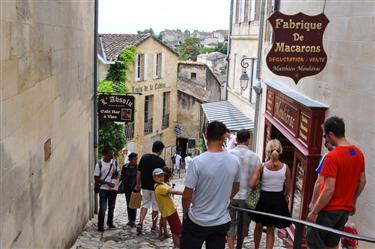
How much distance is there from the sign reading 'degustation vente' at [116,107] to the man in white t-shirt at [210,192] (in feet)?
24.4

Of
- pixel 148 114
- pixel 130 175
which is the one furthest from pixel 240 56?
pixel 148 114

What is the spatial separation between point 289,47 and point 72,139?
385cm

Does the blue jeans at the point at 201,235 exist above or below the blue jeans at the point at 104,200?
above

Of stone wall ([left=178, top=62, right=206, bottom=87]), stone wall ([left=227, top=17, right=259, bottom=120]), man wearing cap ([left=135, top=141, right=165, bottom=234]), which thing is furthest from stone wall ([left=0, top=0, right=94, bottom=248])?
stone wall ([left=178, top=62, right=206, bottom=87])

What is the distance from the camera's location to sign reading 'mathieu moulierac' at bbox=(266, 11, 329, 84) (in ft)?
24.2

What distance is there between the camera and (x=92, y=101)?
444 inches

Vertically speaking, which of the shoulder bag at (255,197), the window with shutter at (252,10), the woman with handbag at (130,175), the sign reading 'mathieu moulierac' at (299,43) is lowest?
the woman with handbag at (130,175)

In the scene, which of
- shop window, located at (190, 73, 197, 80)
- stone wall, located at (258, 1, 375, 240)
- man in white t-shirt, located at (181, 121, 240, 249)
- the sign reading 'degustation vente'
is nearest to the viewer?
man in white t-shirt, located at (181, 121, 240, 249)

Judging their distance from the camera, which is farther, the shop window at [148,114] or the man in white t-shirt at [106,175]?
the shop window at [148,114]

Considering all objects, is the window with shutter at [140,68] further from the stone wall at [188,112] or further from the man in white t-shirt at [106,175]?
the man in white t-shirt at [106,175]

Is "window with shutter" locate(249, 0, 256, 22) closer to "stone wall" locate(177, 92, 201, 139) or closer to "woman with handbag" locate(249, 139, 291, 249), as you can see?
"woman with handbag" locate(249, 139, 291, 249)

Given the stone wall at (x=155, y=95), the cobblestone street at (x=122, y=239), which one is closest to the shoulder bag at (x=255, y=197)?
the cobblestone street at (x=122, y=239)

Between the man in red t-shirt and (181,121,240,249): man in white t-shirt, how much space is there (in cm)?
88

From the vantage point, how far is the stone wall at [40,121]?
4.12 metres
